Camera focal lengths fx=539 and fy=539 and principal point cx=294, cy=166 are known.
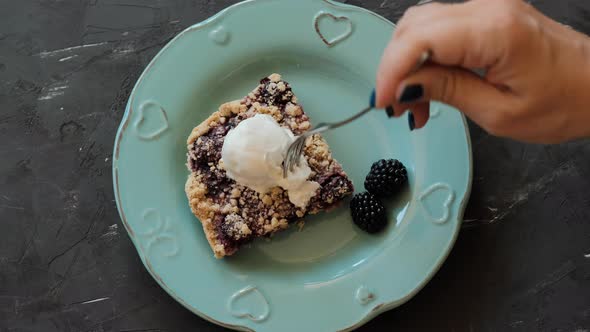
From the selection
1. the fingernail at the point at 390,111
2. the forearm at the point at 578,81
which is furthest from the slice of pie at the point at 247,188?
the forearm at the point at 578,81

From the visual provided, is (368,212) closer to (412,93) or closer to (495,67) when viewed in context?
(412,93)

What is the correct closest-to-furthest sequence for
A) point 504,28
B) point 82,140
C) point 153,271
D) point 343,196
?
point 504,28
point 153,271
point 343,196
point 82,140

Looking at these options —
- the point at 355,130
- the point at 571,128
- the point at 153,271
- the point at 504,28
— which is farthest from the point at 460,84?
the point at 153,271

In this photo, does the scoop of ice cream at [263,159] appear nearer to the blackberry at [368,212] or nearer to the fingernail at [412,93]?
the blackberry at [368,212]

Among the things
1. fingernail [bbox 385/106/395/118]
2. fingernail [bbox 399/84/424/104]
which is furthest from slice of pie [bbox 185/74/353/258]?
fingernail [bbox 399/84/424/104]

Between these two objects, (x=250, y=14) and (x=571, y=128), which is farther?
(x=250, y=14)

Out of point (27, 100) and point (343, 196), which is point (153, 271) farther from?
point (27, 100)
